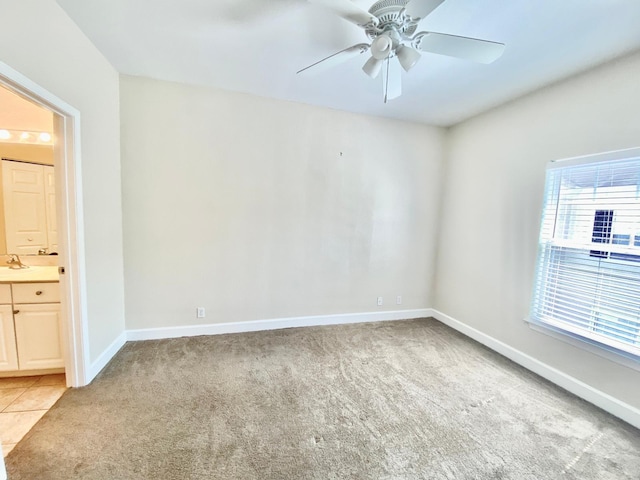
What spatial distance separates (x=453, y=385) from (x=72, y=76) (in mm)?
3857

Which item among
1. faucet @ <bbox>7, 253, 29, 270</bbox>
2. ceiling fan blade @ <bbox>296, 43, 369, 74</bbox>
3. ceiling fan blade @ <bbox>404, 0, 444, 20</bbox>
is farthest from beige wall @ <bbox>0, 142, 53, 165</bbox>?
ceiling fan blade @ <bbox>404, 0, 444, 20</bbox>

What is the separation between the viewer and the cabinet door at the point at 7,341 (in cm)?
208

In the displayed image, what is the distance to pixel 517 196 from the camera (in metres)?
2.81

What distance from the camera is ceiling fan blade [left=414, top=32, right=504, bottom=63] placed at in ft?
5.04

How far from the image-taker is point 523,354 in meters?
2.70

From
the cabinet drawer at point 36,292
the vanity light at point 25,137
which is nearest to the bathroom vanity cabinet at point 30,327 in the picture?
the cabinet drawer at point 36,292

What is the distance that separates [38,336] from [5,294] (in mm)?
404

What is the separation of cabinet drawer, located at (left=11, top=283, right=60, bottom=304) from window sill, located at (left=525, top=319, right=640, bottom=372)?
4.26 m

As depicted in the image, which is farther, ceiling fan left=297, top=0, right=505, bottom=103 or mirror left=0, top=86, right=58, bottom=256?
mirror left=0, top=86, right=58, bottom=256

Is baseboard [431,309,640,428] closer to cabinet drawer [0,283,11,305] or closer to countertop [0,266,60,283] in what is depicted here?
countertop [0,266,60,283]

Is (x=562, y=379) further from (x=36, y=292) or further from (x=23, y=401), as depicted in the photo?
(x=36, y=292)

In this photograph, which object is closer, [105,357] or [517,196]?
[105,357]

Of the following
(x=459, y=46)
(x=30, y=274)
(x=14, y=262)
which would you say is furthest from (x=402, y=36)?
(x=14, y=262)

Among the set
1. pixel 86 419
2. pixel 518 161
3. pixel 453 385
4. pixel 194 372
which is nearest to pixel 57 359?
pixel 86 419
